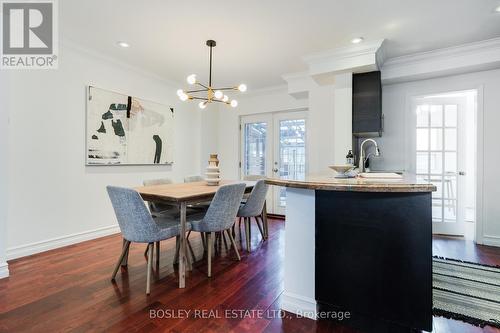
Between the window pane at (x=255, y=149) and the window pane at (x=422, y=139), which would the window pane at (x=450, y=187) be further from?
the window pane at (x=255, y=149)

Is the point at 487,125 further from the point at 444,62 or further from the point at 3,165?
the point at 3,165

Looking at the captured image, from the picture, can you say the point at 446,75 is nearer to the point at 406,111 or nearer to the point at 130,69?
the point at 406,111

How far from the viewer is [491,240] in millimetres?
3350

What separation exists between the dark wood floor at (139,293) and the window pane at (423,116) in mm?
1810

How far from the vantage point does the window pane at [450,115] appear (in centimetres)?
378

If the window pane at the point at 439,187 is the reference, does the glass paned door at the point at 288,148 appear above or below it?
above

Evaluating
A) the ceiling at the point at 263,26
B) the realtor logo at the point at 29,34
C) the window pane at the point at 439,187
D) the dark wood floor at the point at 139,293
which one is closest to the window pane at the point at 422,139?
the window pane at the point at 439,187

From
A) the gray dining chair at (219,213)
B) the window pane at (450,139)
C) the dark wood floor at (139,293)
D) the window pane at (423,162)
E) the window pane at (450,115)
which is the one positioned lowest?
the dark wood floor at (139,293)

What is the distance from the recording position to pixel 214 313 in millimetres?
1830

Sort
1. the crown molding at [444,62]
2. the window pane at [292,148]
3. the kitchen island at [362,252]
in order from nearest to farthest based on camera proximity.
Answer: the kitchen island at [362,252] < the crown molding at [444,62] < the window pane at [292,148]

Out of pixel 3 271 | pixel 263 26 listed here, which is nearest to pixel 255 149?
pixel 263 26

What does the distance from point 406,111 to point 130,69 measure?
168 inches

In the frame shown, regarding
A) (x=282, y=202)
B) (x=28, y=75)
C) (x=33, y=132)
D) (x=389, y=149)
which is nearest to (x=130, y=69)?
(x=28, y=75)

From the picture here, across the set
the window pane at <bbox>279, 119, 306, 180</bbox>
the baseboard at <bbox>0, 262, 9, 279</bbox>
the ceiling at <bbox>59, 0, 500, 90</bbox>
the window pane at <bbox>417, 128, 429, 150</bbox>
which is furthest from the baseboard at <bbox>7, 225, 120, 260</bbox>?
the window pane at <bbox>417, 128, 429, 150</bbox>
